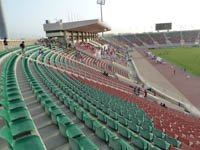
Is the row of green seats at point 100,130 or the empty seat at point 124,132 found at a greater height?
the row of green seats at point 100,130

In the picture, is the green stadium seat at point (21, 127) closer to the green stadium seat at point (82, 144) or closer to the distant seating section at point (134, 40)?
the green stadium seat at point (82, 144)

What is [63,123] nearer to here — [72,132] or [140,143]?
[72,132]

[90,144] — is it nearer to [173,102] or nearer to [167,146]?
[167,146]

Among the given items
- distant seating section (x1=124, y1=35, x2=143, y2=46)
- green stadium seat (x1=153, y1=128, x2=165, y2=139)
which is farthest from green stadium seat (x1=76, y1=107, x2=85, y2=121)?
distant seating section (x1=124, y1=35, x2=143, y2=46)

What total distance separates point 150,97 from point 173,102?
2633mm

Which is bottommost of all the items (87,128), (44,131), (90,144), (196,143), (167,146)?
(196,143)

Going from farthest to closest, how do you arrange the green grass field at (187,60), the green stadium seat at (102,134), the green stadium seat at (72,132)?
the green grass field at (187,60) → the green stadium seat at (102,134) → the green stadium seat at (72,132)

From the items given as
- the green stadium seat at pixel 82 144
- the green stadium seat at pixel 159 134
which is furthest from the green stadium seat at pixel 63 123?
the green stadium seat at pixel 159 134

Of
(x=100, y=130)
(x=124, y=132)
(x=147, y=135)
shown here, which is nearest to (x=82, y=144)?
(x=100, y=130)

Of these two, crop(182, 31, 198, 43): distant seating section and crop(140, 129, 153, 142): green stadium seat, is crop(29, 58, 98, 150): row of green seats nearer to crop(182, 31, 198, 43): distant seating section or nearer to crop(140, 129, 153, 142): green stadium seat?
crop(140, 129, 153, 142): green stadium seat

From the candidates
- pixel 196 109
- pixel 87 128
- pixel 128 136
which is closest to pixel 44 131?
pixel 87 128

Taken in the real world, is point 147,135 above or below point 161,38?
below

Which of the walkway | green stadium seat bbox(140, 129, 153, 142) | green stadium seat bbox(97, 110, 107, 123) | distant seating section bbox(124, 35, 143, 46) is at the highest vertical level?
distant seating section bbox(124, 35, 143, 46)

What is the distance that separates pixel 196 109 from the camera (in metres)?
14.6
